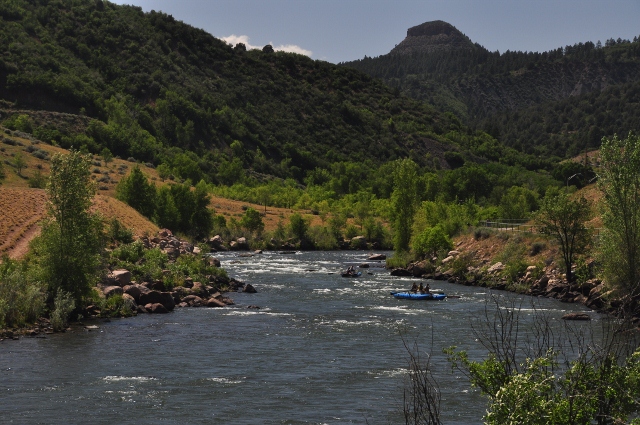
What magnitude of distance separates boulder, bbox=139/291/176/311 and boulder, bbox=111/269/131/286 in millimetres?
2114

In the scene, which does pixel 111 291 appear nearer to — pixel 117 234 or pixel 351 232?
pixel 117 234

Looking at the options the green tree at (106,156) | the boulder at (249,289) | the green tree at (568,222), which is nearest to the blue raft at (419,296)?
the green tree at (568,222)

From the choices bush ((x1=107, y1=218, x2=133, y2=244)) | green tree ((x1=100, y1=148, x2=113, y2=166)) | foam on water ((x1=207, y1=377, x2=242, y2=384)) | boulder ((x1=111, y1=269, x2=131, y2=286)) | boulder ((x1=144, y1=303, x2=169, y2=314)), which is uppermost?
green tree ((x1=100, y1=148, x2=113, y2=166))

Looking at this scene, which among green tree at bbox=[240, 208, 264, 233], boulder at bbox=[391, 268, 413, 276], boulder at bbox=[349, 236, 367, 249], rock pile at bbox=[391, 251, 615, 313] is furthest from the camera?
green tree at bbox=[240, 208, 264, 233]

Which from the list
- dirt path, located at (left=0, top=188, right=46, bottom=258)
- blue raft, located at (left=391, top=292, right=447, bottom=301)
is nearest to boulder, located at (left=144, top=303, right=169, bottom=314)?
dirt path, located at (left=0, top=188, right=46, bottom=258)

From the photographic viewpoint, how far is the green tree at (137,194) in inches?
3915

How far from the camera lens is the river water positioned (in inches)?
1124

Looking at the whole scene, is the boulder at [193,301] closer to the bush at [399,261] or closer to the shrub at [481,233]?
the bush at [399,261]

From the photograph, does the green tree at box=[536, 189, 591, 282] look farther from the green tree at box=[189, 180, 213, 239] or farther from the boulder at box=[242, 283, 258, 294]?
the green tree at box=[189, 180, 213, 239]

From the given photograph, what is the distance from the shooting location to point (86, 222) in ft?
159

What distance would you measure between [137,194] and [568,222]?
58683 millimetres

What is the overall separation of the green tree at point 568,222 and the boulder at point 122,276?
1380 inches

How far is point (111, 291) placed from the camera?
2032 inches

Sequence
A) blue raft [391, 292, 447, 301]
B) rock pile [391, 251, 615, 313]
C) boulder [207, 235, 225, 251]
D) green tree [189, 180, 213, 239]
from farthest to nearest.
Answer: boulder [207, 235, 225, 251], green tree [189, 180, 213, 239], blue raft [391, 292, 447, 301], rock pile [391, 251, 615, 313]
